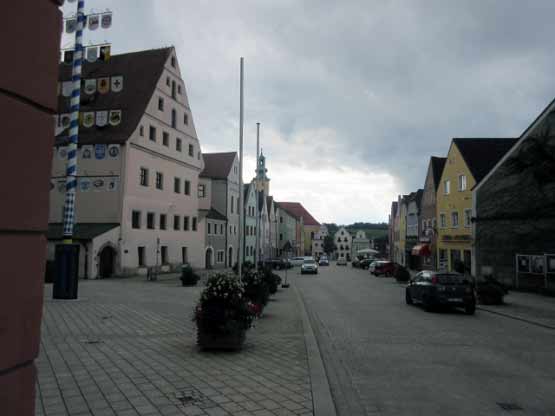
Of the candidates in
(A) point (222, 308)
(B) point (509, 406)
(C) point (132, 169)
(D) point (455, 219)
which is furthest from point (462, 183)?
(B) point (509, 406)

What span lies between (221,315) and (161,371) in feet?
5.41

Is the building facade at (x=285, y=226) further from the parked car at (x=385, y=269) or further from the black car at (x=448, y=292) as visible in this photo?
the black car at (x=448, y=292)

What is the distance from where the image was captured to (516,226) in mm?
26406

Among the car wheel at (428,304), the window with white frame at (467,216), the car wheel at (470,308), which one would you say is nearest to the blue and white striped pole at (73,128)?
the car wheel at (428,304)

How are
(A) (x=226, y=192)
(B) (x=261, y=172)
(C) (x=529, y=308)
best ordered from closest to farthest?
1. (C) (x=529, y=308)
2. (B) (x=261, y=172)
3. (A) (x=226, y=192)

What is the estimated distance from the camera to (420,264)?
51.0m

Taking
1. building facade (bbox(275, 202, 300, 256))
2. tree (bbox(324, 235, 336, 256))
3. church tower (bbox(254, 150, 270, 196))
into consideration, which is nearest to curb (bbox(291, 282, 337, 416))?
church tower (bbox(254, 150, 270, 196))

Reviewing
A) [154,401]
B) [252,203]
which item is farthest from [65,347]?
[252,203]

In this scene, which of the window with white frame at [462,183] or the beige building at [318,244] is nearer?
the window with white frame at [462,183]

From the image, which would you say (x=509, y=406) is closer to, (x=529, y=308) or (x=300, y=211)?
(x=529, y=308)

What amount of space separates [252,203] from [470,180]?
122ft

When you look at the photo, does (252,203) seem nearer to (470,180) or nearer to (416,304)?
(470,180)

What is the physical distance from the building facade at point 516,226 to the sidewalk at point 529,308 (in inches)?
87.8

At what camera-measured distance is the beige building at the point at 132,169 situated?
1213 inches
